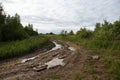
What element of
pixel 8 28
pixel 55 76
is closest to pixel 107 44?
pixel 55 76

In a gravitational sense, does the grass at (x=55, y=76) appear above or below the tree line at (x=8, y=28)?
below

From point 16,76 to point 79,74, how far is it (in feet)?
10.7

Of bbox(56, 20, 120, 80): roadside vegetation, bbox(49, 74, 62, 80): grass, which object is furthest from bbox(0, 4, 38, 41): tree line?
bbox(49, 74, 62, 80): grass

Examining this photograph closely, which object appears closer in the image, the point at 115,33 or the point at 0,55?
the point at 0,55

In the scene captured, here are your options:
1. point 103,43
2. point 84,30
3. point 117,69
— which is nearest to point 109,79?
point 117,69

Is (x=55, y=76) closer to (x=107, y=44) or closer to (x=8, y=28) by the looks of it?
(x=107, y=44)

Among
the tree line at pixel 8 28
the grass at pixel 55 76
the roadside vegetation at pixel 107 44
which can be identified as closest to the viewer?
the grass at pixel 55 76

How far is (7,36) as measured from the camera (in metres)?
36.1

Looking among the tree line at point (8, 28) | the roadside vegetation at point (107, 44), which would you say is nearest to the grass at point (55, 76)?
the roadside vegetation at point (107, 44)

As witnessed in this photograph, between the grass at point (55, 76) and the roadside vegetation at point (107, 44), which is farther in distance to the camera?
the roadside vegetation at point (107, 44)

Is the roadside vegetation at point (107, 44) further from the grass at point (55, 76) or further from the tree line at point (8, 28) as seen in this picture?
the tree line at point (8, 28)

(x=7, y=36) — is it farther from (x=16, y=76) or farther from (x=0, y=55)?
(x=16, y=76)

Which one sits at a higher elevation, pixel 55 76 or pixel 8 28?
pixel 8 28

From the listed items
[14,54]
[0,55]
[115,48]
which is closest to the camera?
[0,55]
